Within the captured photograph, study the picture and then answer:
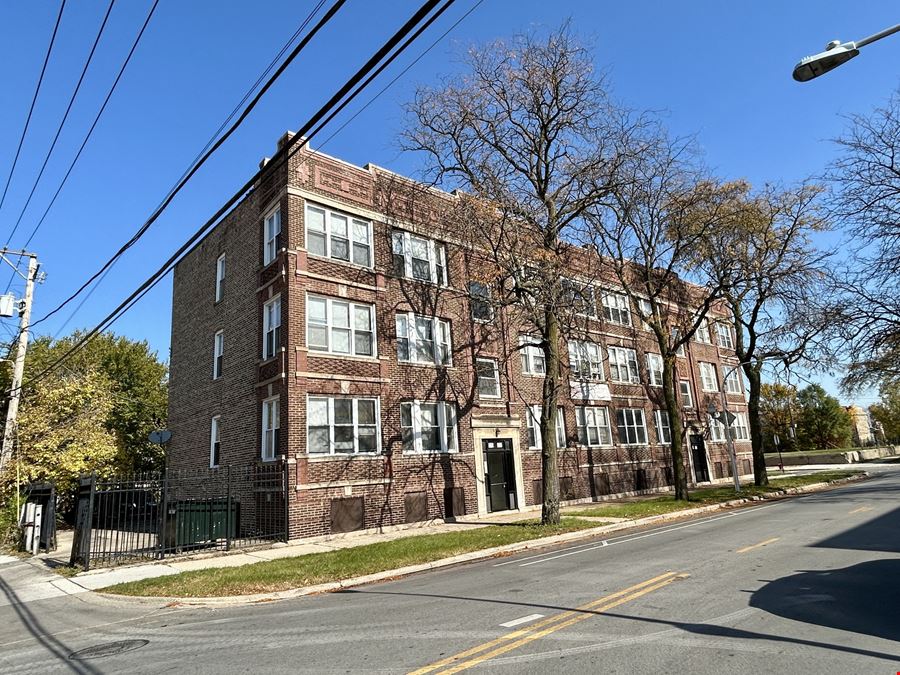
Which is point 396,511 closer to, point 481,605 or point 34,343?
point 481,605

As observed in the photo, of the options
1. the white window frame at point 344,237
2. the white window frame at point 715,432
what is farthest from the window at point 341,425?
the white window frame at point 715,432

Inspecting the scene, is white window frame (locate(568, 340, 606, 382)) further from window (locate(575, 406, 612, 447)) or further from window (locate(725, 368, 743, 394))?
window (locate(725, 368, 743, 394))

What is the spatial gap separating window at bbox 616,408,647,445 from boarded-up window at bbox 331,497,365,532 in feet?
52.8

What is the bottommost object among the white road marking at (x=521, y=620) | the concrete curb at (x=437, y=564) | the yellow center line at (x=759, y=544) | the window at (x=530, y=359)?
the concrete curb at (x=437, y=564)

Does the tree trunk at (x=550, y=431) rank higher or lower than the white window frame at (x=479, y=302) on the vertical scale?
lower

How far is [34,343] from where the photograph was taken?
35375 millimetres

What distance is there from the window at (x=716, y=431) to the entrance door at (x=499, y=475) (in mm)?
19918

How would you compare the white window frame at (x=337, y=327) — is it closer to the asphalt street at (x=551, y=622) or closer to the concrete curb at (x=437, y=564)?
the concrete curb at (x=437, y=564)

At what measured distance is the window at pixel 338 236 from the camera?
19141mm

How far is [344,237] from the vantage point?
784 inches

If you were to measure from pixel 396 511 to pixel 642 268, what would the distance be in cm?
1505

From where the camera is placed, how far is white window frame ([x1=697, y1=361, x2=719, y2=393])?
38188 millimetres

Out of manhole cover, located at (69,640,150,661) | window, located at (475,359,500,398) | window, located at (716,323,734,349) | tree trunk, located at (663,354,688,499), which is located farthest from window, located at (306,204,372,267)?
window, located at (716,323,734,349)

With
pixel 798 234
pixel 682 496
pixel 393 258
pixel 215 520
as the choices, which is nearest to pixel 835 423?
pixel 798 234
